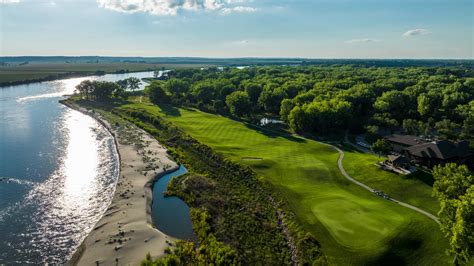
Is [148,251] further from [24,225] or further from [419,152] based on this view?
[419,152]

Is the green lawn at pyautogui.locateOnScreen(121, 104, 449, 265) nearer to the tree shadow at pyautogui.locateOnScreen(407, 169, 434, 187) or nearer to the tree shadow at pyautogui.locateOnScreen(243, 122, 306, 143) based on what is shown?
the tree shadow at pyautogui.locateOnScreen(243, 122, 306, 143)

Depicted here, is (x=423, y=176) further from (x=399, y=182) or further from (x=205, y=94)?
(x=205, y=94)

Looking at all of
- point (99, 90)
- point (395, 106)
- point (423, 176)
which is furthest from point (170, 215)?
point (99, 90)

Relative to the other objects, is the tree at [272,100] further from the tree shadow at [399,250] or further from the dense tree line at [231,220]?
the tree shadow at [399,250]

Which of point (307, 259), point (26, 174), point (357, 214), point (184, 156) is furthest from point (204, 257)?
point (26, 174)

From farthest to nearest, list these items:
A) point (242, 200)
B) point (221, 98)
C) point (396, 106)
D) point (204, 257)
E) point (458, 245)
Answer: point (221, 98) < point (396, 106) < point (242, 200) < point (204, 257) < point (458, 245)

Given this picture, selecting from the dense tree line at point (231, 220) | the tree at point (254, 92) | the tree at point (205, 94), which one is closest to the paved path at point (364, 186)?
the dense tree line at point (231, 220)

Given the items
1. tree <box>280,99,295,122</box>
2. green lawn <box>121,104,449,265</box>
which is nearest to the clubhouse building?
green lawn <box>121,104,449,265</box>
